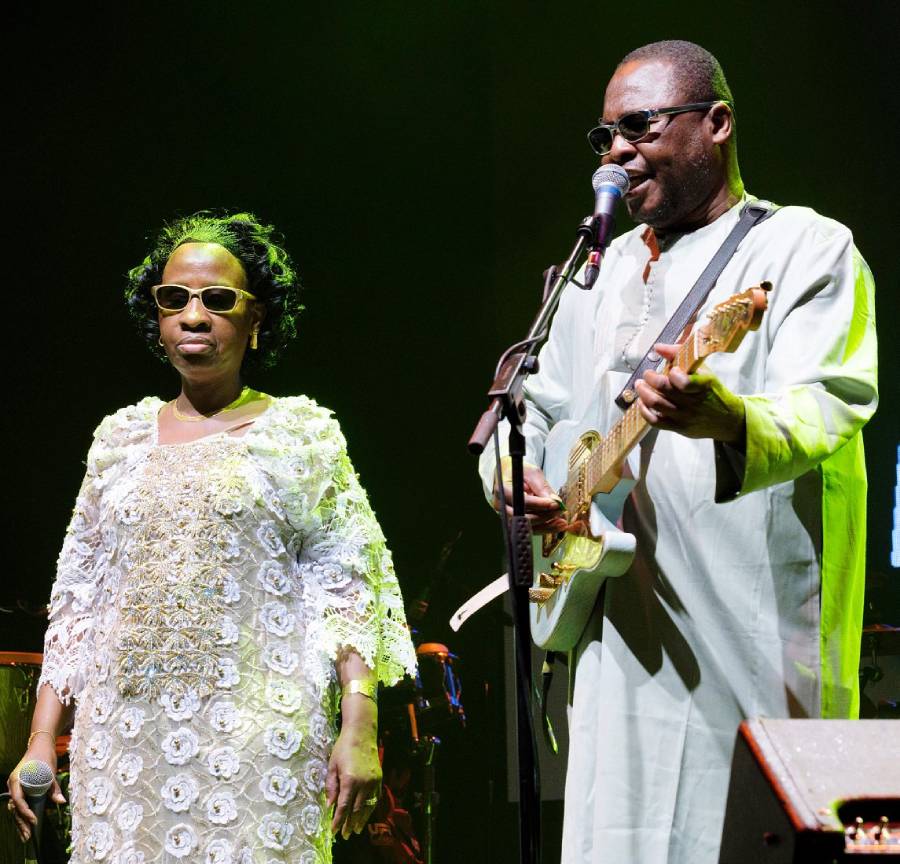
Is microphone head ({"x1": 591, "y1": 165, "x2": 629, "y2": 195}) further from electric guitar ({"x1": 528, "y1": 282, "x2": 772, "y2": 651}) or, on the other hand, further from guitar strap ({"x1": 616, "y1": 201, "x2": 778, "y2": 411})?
electric guitar ({"x1": 528, "y1": 282, "x2": 772, "y2": 651})

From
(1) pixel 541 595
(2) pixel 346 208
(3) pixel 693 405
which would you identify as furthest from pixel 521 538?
(2) pixel 346 208

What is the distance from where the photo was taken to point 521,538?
83.6 inches

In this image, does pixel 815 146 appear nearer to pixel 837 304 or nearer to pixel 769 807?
pixel 837 304

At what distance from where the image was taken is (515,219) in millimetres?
5512

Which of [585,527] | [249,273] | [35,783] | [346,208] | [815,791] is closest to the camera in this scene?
[815,791]

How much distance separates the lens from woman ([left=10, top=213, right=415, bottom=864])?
2836 millimetres

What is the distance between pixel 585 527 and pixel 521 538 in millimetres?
434

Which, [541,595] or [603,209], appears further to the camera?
[541,595]

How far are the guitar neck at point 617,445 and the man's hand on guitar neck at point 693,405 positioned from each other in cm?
10

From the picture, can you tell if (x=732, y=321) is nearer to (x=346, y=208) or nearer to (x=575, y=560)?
(x=575, y=560)

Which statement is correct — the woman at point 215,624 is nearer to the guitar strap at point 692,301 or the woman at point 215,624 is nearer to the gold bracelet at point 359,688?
the gold bracelet at point 359,688

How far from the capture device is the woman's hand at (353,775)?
2.88 meters

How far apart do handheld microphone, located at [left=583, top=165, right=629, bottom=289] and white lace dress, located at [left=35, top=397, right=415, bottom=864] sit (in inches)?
43.8

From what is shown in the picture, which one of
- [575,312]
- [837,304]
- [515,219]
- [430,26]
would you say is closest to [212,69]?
[430,26]
